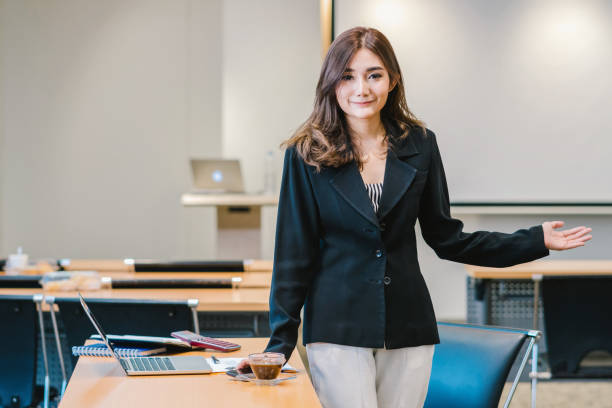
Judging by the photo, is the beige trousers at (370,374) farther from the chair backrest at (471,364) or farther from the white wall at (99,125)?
the white wall at (99,125)

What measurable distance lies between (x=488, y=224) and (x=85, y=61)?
146 inches

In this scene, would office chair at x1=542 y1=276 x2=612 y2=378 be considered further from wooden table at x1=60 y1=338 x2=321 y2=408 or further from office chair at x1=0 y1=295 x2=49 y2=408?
office chair at x1=0 y1=295 x2=49 y2=408

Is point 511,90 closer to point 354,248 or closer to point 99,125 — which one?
point 99,125

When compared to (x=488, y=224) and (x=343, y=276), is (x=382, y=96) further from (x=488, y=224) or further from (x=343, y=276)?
(x=488, y=224)

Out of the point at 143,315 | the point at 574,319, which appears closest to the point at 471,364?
the point at 143,315

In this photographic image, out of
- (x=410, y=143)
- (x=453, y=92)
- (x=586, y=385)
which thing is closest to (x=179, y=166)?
(x=453, y=92)

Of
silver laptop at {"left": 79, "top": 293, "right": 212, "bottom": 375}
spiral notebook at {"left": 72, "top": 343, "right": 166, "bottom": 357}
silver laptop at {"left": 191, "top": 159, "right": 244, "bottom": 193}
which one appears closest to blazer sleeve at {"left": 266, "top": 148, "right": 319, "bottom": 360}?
silver laptop at {"left": 79, "top": 293, "right": 212, "bottom": 375}

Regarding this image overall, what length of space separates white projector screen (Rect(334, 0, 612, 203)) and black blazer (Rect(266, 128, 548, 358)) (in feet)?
12.8

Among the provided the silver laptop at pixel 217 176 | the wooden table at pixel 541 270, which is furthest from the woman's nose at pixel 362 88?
the silver laptop at pixel 217 176

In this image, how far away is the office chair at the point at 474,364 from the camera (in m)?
1.93

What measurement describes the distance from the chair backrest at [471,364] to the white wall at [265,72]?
3595 millimetres

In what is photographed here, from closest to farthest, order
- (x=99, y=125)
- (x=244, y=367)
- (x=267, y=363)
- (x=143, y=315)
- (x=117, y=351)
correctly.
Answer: (x=267, y=363), (x=244, y=367), (x=117, y=351), (x=143, y=315), (x=99, y=125)

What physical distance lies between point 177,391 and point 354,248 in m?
0.48

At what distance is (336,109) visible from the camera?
1.64 m
